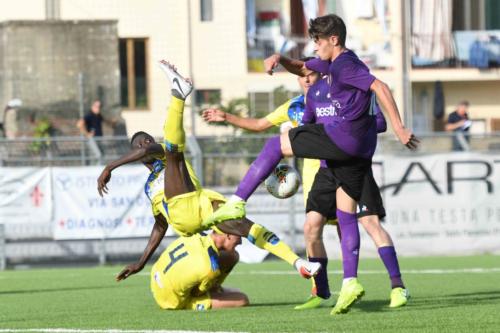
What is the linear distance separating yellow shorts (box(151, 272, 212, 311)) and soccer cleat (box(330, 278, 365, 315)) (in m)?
1.77

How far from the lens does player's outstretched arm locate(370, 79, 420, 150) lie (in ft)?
32.0

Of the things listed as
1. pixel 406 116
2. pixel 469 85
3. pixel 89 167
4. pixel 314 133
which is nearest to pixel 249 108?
pixel 406 116

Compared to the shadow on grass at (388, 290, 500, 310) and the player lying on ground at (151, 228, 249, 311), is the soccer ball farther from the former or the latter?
the shadow on grass at (388, 290, 500, 310)

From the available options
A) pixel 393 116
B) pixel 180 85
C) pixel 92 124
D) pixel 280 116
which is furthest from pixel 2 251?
pixel 393 116

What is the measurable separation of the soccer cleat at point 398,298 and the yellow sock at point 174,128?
7.28ft

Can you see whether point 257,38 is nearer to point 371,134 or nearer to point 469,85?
point 469,85

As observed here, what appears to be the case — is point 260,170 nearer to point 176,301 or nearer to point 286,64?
point 286,64

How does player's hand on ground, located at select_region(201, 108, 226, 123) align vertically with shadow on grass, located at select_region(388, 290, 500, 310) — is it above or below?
above

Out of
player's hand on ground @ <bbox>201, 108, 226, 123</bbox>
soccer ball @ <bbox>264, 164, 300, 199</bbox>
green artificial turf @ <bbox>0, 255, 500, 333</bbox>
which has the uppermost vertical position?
player's hand on ground @ <bbox>201, 108, 226, 123</bbox>

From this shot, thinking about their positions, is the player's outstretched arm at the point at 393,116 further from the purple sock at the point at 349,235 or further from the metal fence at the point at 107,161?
the metal fence at the point at 107,161

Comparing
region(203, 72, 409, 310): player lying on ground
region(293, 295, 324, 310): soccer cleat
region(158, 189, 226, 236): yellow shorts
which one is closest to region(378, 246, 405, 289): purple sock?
region(203, 72, 409, 310): player lying on ground

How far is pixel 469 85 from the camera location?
42.5 m

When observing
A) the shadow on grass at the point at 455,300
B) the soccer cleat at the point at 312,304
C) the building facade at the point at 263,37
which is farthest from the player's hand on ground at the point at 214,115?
the building facade at the point at 263,37

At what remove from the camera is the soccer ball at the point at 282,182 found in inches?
428
